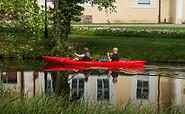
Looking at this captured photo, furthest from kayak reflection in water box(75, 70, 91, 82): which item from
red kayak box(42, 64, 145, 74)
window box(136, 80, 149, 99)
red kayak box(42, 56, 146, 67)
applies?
window box(136, 80, 149, 99)

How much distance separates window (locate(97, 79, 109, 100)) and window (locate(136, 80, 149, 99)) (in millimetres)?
1150

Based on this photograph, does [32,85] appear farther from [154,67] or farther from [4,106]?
[154,67]

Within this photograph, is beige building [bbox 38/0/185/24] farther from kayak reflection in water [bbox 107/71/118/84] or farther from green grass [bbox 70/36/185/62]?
kayak reflection in water [bbox 107/71/118/84]

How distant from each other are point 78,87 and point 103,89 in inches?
42.1

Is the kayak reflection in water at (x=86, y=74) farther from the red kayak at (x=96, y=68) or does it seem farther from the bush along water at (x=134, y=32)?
the bush along water at (x=134, y=32)

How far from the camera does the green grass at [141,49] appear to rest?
25.0 metres

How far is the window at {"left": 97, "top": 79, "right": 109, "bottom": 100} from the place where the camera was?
1271 cm

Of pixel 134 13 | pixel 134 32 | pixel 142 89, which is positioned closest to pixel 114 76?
pixel 142 89

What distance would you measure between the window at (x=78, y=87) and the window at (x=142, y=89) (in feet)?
6.72

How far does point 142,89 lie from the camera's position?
14602mm

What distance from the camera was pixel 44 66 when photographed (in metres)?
21.7

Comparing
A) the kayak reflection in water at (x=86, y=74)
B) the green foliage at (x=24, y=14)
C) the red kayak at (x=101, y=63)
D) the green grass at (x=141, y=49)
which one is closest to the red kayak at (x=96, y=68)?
the red kayak at (x=101, y=63)

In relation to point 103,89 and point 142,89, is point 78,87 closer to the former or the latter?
point 103,89

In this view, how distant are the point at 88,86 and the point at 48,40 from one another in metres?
12.8
